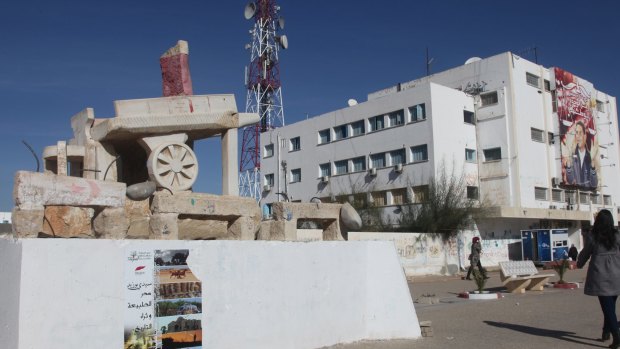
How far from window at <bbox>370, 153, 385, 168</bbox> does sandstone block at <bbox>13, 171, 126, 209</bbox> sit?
3132 cm

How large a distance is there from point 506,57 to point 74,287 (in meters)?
36.4

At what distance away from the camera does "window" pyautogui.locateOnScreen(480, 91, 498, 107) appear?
127 ft

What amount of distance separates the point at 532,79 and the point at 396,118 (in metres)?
10.4

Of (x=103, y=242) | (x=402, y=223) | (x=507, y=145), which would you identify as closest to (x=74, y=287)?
(x=103, y=242)

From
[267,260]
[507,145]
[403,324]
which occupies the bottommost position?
[403,324]

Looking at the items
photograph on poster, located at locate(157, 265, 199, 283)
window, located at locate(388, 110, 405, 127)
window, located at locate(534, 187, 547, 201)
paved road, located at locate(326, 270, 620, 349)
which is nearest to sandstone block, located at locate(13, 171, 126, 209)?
photograph on poster, located at locate(157, 265, 199, 283)

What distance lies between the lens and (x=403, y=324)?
29.7 ft

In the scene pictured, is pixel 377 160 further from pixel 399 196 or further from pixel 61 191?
pixel 61 191

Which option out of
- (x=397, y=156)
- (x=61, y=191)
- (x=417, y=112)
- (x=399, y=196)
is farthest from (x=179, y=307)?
(x=397, y=156)

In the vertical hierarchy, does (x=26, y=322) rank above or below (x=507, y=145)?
below

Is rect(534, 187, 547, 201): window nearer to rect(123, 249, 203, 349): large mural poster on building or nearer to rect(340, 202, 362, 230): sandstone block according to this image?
rect(340, 202, 362, 230): sandstone block

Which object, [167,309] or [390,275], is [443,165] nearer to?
[390,275]

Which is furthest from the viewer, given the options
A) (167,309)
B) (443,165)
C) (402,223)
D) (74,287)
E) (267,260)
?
(443,165)

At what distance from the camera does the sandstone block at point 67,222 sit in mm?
10125
